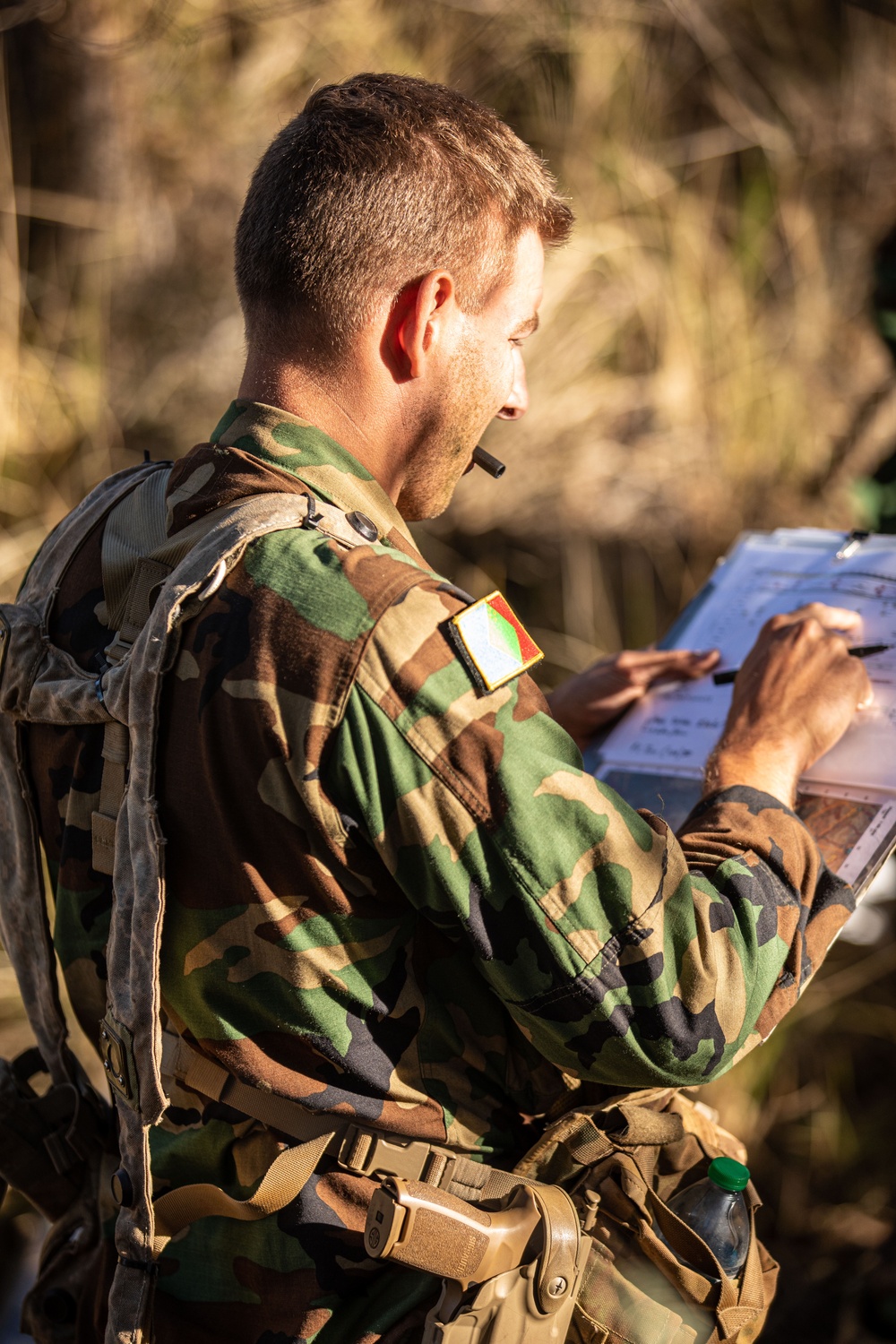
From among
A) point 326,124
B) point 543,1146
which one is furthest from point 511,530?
point 543,1146

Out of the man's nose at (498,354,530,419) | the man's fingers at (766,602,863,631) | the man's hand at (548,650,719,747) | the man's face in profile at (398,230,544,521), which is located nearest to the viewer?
the man's face in profile at (398,230,544,521)

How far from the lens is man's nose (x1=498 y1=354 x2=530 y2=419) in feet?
5.06

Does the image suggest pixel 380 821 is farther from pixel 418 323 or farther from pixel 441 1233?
pixel 418 323

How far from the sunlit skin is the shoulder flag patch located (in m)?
0.36

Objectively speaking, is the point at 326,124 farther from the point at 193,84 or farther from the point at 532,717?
the point at 193,84

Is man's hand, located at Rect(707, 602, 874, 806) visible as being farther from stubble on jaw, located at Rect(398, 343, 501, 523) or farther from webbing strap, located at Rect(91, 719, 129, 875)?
webbing strap, located at Rect(91, 719, 129, 875)

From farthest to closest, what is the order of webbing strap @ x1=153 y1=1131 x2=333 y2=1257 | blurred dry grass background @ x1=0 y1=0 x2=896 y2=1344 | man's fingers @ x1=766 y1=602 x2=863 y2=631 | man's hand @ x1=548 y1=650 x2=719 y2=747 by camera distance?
1. blurred dry grass background @ x1=0 y1=0 x2=896 y2=1344
2. man's hand @ x1=548 y1=650 x2=719 y2=747
3. man's fingers @ x1=766 y1=602 x2=863 y2=631
4. webbing strap @ x1=153 y1=1131 x2=333 y2=1257

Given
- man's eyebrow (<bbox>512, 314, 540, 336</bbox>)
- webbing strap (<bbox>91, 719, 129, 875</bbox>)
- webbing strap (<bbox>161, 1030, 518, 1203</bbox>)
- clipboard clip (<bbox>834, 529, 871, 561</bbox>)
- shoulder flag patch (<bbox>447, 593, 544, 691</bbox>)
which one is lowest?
webbing strap (<bbox>161, 1030, 518, 1203</bbox>)

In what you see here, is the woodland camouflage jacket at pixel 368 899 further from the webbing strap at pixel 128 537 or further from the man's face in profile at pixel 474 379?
the man's face in profile at pixel 474 379

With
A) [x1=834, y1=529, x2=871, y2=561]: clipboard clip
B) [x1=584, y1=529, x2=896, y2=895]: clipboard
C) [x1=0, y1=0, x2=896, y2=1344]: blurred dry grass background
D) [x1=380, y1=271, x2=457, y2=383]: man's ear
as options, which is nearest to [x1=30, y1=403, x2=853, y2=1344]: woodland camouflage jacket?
[x1=380, y1=271, x2=457, y2=383]: man's ear

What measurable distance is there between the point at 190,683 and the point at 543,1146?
68cm

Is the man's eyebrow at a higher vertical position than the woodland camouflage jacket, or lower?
higher

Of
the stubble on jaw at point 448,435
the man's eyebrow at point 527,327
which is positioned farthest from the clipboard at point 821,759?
the man's eyebrow at point 527,327

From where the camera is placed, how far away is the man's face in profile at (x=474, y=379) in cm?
144
